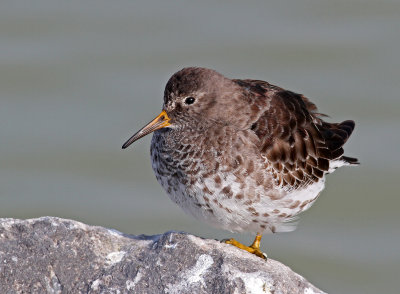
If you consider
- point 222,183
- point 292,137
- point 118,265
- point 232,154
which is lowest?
point 118,265

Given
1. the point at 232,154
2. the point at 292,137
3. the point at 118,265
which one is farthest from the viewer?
the point at 292,137

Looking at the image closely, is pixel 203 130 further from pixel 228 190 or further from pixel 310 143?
pixel 310 143

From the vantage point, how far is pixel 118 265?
5.86 m

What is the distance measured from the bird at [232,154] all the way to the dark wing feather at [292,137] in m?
0.01

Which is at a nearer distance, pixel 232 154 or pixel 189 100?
pixel 232 154

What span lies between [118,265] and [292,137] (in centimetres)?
277

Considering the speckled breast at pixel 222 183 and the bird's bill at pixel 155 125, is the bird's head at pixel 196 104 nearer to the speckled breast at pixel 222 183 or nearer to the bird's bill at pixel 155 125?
the bird's bill at pixel 155 125

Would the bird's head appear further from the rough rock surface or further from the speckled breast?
the rough rock surface

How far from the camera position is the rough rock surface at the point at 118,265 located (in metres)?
5.65

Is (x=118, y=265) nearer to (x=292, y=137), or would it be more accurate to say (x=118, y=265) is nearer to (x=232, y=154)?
(x=232, y=154)

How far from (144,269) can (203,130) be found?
6.67 feet

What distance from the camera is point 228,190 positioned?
22.7 ft

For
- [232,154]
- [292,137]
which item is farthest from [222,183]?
[292,137]

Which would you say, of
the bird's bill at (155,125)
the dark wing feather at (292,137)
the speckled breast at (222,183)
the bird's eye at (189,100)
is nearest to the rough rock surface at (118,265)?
the speckled breast at (222,183)
